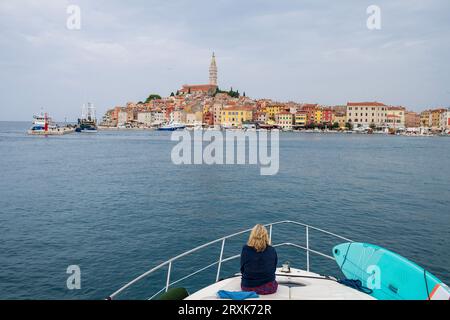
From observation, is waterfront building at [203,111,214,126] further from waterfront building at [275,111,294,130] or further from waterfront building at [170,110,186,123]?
waterfront building at [275,111,294,130]

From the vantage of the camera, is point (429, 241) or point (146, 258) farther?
point (429, 241)

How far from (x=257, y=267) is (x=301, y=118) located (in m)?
131

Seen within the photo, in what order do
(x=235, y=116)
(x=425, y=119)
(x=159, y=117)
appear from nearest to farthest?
(x=235, y=116), (x=425, y=119), (x=159, y=117)

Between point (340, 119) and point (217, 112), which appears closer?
point (340, 119)

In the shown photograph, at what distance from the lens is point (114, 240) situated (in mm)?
13164

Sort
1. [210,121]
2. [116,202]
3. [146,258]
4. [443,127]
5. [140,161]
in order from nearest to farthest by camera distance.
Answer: [146,258]
[116,202]
[140,161]
[443,127]
[210,121]

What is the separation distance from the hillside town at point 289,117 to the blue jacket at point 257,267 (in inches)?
4866

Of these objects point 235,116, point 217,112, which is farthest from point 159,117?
point 235,116

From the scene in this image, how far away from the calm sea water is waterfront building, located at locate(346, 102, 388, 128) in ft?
333

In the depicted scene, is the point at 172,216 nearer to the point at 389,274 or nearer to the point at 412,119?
the point at 389,274

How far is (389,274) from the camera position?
550 cm

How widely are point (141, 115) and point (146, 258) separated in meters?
159
